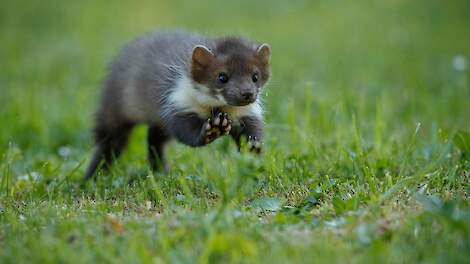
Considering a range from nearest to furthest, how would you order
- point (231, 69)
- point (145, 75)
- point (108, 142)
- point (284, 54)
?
point (231, 69) → point (145, 75) → point (108, 142) → point (284, 54)

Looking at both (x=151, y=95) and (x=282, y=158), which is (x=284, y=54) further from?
(x=282, y=158)

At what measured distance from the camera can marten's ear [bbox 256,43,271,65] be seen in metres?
5.75

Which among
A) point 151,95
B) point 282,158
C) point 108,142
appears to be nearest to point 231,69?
point 282,158

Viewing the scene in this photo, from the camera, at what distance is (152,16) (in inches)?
563

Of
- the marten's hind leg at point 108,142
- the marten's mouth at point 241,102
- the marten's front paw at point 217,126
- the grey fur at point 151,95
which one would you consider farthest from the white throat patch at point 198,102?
the marten's hind leg at point 108,142

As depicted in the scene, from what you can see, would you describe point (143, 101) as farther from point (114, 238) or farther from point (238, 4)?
point (238, 4)

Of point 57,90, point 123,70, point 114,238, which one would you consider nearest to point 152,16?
point 57,90

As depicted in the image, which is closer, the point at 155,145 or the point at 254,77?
the point at 254,77

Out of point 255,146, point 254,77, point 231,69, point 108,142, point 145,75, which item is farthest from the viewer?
point 108,142

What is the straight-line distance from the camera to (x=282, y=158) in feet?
19.1

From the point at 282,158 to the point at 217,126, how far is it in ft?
2.40

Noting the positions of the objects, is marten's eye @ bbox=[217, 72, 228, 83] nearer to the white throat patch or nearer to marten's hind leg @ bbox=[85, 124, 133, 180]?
the white throat patch

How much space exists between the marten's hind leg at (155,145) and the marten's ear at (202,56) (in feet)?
4.84

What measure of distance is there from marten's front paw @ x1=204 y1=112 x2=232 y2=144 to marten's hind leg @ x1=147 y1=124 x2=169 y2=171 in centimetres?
163
